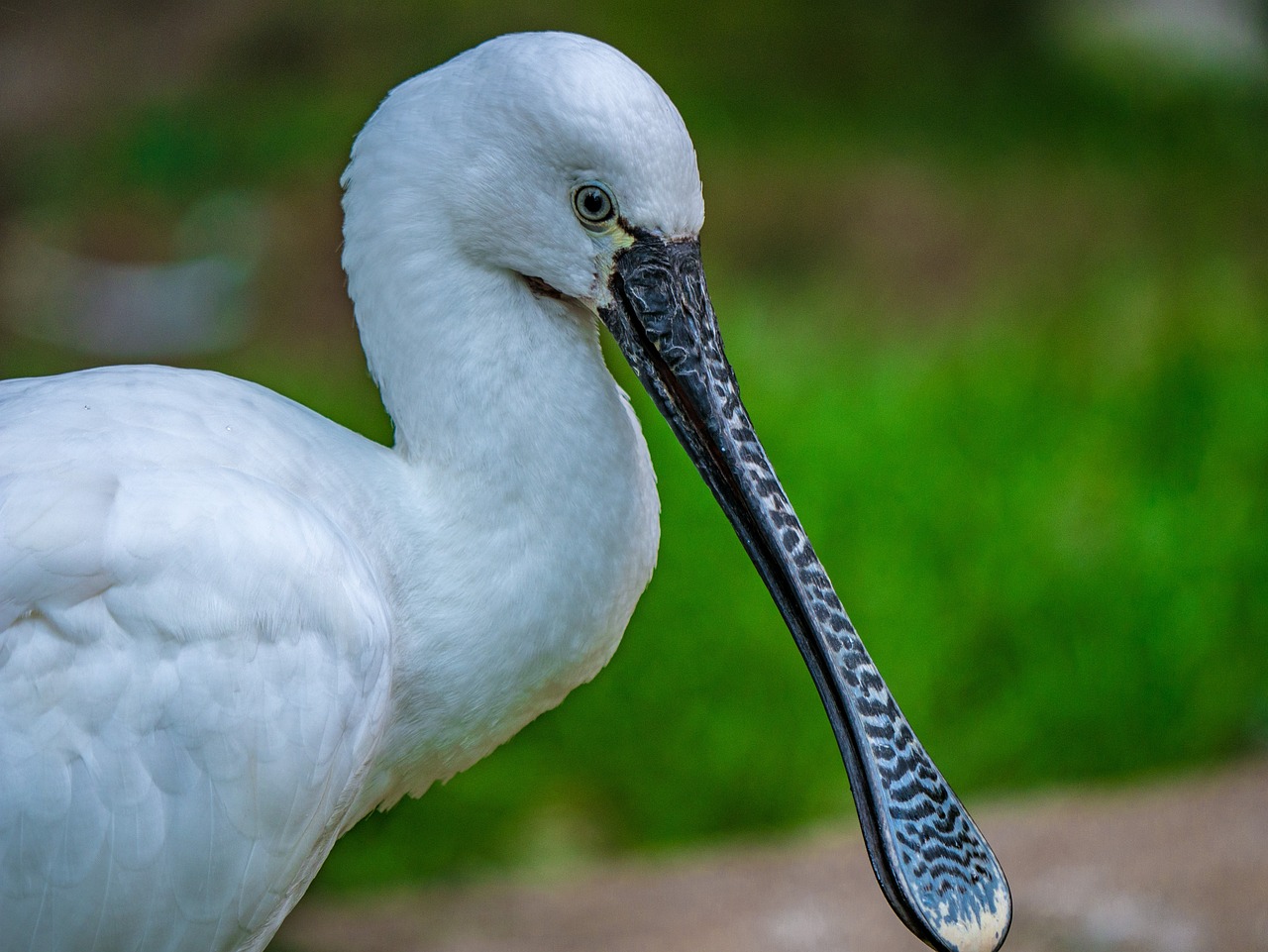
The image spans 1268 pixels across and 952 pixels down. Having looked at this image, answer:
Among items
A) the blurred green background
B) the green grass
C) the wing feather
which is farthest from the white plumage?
the blurred green background

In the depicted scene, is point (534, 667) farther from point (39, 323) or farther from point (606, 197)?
point (39, 323)

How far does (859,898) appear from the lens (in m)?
3.76

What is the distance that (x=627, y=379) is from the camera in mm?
5395

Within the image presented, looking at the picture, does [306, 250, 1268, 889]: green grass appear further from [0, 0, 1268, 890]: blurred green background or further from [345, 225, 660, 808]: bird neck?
[345, 225, 660, 808]: bird neck

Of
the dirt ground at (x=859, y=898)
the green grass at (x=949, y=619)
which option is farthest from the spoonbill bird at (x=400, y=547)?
the green grass at (x=949, y=619)

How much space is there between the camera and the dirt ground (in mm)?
3543

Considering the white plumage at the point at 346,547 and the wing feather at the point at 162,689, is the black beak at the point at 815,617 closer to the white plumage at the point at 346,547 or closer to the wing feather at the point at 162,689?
the white plumage at the point at 346,547

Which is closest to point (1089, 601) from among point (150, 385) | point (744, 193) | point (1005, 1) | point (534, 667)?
point (534, 667)

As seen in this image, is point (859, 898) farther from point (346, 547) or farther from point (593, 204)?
point (593, 204)

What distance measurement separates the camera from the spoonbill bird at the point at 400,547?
2.03 meters

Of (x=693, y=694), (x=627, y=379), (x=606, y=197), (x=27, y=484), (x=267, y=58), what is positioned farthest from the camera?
(x=267, y=58)

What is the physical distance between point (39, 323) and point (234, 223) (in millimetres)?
1221

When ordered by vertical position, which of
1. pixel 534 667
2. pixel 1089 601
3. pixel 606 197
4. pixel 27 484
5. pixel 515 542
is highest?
pixel 606 197

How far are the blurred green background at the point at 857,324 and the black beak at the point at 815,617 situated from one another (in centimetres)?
213
